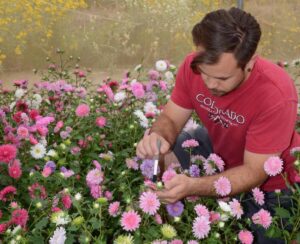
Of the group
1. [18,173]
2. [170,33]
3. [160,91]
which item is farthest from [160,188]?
[170,33]

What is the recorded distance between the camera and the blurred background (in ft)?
14.6

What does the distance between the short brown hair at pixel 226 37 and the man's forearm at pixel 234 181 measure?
0.39 meters

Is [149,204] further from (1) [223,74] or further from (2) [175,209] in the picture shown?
(1) [223,74]

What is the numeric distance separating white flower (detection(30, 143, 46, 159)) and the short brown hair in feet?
2.26

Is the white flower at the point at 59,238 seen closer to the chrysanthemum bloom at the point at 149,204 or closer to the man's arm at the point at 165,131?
the chrysanthemum bloom at the point at 149,204

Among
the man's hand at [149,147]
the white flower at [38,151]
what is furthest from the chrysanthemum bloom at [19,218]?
the man's hand at [149,147]

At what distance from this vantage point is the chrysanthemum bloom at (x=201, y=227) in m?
1.40

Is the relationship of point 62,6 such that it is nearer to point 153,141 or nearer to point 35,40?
point 35,40

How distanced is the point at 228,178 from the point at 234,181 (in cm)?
2

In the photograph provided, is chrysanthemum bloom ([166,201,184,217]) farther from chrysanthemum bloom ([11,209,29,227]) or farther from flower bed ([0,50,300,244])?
chrysanthemum bloom ([11,209,29,227])

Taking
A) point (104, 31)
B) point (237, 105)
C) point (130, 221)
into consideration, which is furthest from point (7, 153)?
point (104, 31)

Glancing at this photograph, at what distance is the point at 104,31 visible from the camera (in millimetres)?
4820

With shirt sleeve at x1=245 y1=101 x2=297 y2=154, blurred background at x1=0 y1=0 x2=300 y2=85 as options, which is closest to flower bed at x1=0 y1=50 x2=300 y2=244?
shirt sleeve at x1=245 y1=101 x2=297 y2=154

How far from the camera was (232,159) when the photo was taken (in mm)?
2094
